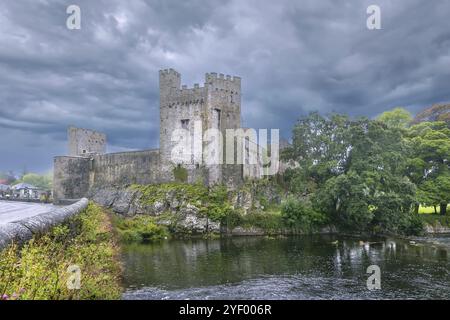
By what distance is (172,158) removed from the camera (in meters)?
48.0

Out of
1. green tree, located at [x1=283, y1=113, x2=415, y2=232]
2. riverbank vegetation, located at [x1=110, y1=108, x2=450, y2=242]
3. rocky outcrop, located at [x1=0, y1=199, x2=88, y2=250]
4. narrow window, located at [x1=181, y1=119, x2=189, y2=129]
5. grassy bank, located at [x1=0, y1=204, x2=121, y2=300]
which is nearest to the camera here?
grassy bank, located at [x1=0, y1=204, x2=121, y2=300]

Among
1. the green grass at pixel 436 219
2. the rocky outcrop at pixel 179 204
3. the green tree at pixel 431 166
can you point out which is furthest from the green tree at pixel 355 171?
the green grass at pixel 436 219

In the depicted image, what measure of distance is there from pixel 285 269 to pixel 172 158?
27953mm

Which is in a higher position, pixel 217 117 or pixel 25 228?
pixel 217 117

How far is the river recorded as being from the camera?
17.6 metres

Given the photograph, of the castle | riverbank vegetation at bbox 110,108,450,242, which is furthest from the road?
the castle

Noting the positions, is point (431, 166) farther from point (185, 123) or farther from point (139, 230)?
point (139, 230)

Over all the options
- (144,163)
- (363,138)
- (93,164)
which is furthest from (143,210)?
(363,138)

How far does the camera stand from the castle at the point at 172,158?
46.1 meters

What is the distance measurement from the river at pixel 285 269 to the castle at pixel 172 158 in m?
12.5

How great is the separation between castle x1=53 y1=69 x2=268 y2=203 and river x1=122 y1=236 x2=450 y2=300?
12485mm

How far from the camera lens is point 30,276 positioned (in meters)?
8.05

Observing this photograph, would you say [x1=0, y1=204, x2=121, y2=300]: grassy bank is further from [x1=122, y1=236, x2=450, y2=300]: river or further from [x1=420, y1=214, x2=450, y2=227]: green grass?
[x1=420, y1=214, x2=450, y2=227]: green grass

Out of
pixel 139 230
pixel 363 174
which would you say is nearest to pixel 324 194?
pixel 363 174
